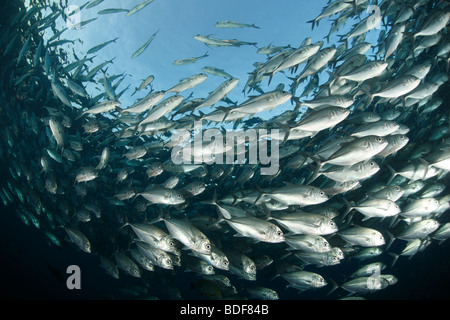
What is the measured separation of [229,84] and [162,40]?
19133 millimetres

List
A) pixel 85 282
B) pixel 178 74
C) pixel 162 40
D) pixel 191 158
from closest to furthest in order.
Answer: pixel 191 158, pixel 85 282, pixel 162 40, pixel 178 74

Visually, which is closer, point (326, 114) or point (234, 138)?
point (326, 114)

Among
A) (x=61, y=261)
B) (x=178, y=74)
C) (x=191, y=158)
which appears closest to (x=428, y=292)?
(x=191, y=158)

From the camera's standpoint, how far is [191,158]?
5344 millimetres

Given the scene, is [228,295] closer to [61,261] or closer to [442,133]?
[442,133]

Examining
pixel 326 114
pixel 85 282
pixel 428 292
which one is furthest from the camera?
pixel 85 282

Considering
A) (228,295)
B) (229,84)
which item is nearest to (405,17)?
(229,84)

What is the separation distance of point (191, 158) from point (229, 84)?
186 centimetres

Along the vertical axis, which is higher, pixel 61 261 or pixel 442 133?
pixel 442 133

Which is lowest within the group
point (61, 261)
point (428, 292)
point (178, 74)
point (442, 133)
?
point (428, 292)

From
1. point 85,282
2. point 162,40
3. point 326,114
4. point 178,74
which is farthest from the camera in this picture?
point 178,74
